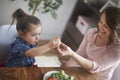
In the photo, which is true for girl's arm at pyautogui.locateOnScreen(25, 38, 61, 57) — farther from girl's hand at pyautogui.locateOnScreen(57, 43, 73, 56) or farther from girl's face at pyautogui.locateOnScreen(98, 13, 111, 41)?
girl's face at pyautogui.locateOnScreen(98, 13, 111, 41)

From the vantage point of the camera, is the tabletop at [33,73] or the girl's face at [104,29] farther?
the girl's face at [104,29]

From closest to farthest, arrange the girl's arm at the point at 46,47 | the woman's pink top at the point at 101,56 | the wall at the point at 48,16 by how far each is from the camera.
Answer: the girl's arm at the point at 46,47 → the woman's pink top at the point at 101,56 → the wall at the point at 48,16

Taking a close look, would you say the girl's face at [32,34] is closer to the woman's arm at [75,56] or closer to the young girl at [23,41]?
the young girl at [23,41]

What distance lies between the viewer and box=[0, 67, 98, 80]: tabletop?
121 centimetres

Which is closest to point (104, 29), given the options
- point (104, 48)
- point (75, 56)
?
point (104, 48)

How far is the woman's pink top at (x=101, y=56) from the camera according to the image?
1429 mm

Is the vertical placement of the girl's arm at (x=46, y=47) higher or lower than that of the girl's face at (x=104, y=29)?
lower

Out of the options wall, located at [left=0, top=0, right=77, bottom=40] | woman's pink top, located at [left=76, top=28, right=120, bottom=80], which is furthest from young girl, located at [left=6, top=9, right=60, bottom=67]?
→ wall, located at [left=0, top=0, right=77, bottom=40]

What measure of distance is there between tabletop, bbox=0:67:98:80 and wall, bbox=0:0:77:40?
1558mm

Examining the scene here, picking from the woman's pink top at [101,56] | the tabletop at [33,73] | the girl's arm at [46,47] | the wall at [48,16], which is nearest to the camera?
the tabletop at [33,73]

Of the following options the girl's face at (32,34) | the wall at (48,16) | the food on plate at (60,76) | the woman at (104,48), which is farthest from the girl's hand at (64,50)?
the wall at (48,16)

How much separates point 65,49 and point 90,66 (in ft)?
0.63

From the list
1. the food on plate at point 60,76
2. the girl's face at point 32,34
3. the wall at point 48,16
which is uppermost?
the girl's face at point 32,34

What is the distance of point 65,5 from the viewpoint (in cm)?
288
